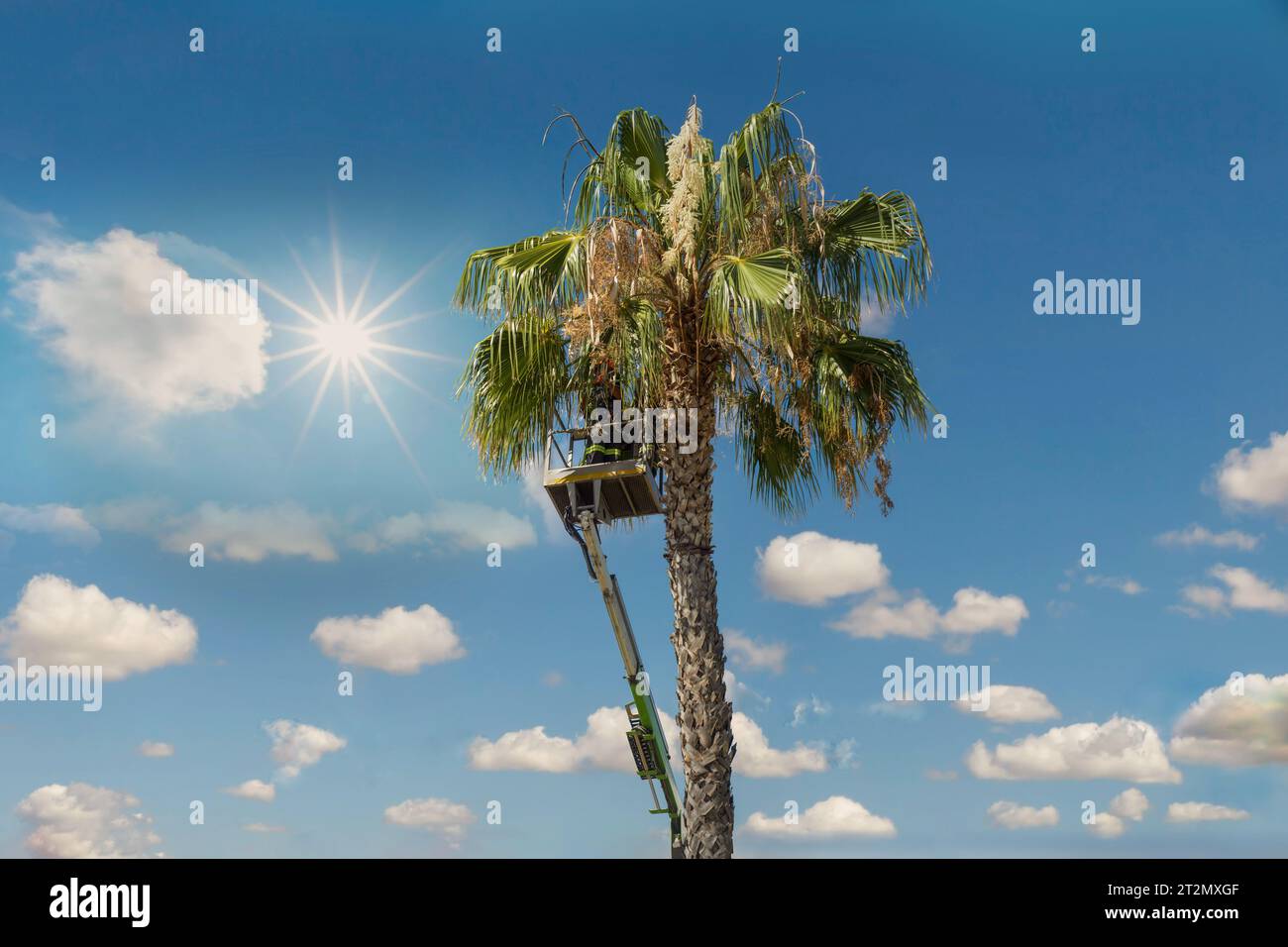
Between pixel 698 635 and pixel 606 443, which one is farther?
pixel 606 443

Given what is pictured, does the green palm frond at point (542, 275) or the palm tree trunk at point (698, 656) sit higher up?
the green palm frond at point (542, 275)

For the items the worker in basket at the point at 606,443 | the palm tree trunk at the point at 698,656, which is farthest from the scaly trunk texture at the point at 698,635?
the worker in basket at the point at 606,443

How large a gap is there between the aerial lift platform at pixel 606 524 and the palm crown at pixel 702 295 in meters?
0.87

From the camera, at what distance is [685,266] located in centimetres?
1288

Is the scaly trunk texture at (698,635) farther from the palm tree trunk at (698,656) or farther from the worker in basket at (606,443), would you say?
the worker in basket at (606,443)

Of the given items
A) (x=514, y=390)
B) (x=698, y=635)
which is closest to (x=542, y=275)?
(x=514, y=390)

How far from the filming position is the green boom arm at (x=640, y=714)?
13.1 meters

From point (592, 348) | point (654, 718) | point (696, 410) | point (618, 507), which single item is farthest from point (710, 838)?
point (592, 348)

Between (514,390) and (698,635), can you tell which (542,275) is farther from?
(698,635)

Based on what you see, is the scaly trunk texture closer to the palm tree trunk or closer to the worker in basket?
the palm tree trunk

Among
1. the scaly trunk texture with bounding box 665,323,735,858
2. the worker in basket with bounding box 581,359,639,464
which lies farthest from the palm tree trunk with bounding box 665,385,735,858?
the worker in basket with bounding box 581,359,639,464

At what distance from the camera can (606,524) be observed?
1352 cm

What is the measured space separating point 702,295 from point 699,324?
16.8 inches
